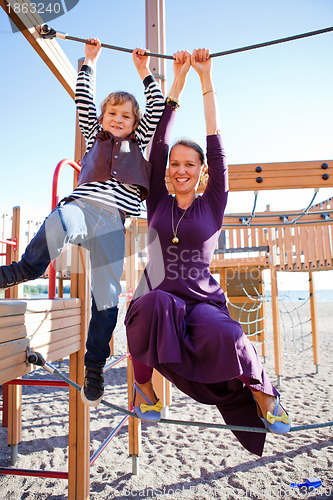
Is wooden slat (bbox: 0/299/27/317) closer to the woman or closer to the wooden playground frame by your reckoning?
the wooden playground frame

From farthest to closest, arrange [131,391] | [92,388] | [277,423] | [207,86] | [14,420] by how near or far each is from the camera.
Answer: [14,420] < [131,391] < [207,86] < [92,388] < [277,423]

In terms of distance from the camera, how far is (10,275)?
138 centimetres

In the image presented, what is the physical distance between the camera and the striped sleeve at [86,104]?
1.92 m

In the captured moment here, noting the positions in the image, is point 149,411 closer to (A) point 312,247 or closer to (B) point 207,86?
(B) point 207,86

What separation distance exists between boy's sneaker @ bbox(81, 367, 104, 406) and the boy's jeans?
4 centimetres

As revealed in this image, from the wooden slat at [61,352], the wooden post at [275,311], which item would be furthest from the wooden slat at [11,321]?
the wooden post at [275,311]

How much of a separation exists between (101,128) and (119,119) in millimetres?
150

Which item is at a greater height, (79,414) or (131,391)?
(79,414)

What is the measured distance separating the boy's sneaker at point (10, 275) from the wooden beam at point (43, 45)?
1091 mm

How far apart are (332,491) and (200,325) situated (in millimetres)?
2507

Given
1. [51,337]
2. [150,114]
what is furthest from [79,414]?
[150,114]

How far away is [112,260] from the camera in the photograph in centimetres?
161

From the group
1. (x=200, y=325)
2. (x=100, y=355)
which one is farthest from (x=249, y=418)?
(x=100, y=355)

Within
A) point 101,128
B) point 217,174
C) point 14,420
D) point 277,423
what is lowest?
point 14,420
